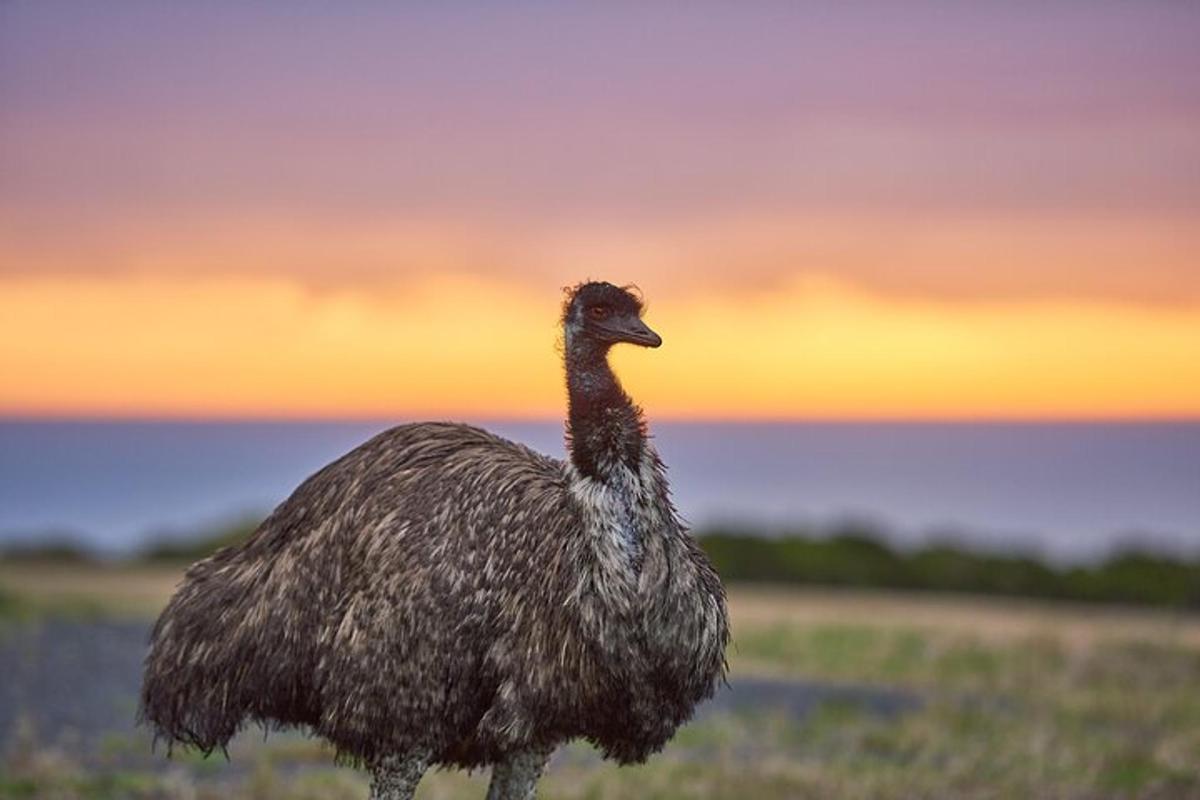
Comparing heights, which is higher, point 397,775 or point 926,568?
point 926,568

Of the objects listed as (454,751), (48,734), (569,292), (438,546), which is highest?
(569,292)

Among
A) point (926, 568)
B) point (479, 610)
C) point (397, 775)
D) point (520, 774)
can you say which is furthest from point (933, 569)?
point (479, 610)

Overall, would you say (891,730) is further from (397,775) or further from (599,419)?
(599,419)

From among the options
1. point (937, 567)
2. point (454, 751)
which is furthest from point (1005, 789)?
point (937, 567)

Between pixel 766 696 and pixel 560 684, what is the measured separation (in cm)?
1032

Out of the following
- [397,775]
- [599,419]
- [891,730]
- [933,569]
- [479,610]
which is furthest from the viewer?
[933,569]

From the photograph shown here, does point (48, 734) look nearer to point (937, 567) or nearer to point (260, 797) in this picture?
point (260, 797)

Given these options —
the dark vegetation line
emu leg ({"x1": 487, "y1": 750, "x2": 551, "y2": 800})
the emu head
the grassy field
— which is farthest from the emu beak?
the dark vegetation line

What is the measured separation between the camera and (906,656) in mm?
21328

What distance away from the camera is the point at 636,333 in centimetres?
909

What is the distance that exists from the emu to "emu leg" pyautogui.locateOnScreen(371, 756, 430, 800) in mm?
10

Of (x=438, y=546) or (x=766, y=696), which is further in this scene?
(x=766, y=696)

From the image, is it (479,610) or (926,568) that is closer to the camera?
(479,610)

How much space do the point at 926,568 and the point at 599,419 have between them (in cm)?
2022
